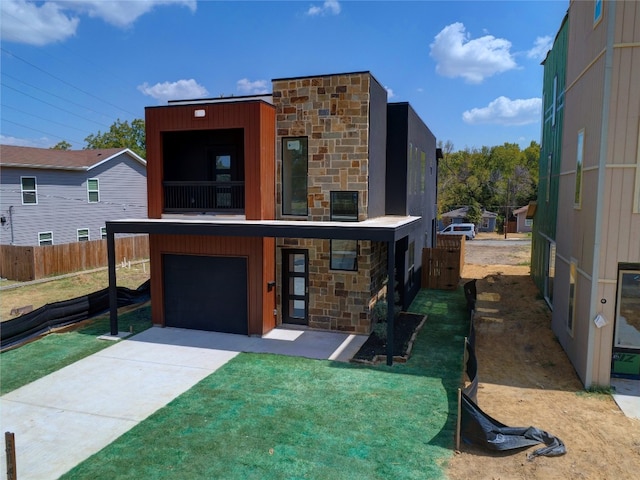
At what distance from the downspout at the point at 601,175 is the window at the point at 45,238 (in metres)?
24.8

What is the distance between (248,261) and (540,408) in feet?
24.4

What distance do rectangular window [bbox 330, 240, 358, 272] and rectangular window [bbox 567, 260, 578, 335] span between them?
5091 millimetres

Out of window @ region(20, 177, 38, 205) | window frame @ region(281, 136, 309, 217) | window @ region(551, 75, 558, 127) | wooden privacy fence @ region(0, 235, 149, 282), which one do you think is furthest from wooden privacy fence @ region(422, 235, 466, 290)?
window @ region(20, 177, 38, 205)

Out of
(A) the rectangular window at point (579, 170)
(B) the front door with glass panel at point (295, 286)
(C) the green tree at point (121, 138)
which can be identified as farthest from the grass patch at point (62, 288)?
(C) the green tree at point (121, 138)

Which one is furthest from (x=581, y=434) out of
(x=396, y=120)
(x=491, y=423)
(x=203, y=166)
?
(x=203, y=166)

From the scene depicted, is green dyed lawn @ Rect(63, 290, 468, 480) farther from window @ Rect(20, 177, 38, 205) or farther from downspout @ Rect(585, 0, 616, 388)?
window @ Rect(20, 177, 38, 205)

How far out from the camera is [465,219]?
5025cm

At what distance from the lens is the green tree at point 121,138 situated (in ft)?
172

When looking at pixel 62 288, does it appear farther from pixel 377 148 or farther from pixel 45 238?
pixel 377 148

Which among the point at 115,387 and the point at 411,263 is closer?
the point at 115,387

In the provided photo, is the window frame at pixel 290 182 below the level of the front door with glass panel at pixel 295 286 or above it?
above

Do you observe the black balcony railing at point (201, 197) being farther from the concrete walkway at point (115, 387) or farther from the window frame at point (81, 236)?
the window frame at point (81, 236)

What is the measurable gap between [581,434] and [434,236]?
54.3 feet

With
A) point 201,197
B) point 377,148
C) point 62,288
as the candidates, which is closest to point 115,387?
point 201,197
